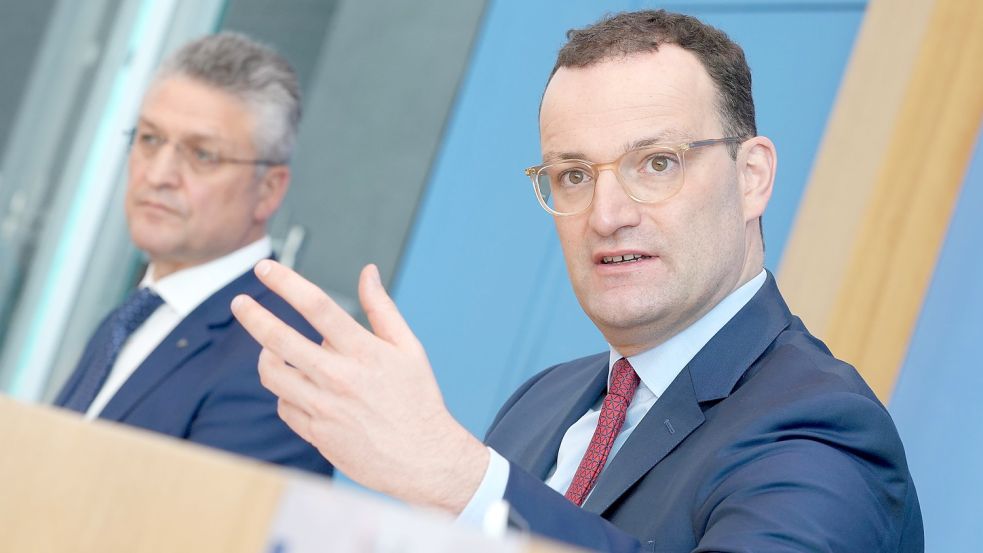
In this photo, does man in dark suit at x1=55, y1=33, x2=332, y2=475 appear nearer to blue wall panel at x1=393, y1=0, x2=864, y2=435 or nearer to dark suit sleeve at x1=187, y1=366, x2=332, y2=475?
dark suit sleeve at x1=187, y1=366, x2=332, y2=475

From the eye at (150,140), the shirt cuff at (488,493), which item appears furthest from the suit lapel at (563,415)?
the eye at (150,140)

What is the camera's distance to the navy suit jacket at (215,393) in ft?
5.83

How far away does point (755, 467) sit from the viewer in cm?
100

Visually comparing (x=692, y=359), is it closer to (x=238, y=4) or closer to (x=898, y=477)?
(x=898, y=477)

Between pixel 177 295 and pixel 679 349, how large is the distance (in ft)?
3.77

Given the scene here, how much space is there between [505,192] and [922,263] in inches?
44.0

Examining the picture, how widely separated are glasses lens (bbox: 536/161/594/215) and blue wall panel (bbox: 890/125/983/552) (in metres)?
0.65

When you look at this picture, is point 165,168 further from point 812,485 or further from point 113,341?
point 812,485

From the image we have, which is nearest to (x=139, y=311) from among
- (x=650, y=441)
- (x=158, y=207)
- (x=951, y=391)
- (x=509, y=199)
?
(x=158, y=207)

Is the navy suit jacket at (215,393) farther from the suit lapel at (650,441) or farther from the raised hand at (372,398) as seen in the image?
the raised hand at (372,398)

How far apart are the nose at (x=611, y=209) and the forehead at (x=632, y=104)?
42 mm

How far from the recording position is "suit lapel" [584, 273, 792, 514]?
1.14 m

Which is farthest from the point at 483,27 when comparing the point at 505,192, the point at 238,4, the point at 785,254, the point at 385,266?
the point at 785,254

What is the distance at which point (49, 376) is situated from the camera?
10.8ft
